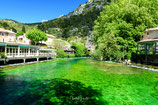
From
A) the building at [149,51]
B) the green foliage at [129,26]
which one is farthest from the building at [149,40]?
the green foliage at [129,26]

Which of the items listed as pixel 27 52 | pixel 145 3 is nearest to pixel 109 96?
pixel 27 52

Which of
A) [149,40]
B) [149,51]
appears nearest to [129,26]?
[149,40]

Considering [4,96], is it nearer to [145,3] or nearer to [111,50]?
[111,50]

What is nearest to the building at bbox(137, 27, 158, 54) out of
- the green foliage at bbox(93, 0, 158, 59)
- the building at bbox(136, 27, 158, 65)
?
the building at bbox(136, 27, 158, 65)

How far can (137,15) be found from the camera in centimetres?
3297

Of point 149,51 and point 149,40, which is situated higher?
point 149,40

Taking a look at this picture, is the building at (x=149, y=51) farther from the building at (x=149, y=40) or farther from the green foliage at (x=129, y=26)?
the green foliage at (x=129, y=26)

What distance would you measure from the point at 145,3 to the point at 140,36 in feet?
39.8

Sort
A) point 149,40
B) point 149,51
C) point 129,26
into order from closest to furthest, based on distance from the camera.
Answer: point 149,40 → point 149,51 → point 129,26

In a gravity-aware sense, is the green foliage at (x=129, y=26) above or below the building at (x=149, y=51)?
above

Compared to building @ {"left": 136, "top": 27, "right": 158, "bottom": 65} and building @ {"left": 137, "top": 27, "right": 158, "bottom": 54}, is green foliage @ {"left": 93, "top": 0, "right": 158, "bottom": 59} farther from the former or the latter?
building @ {"left": 136, "top": 27, "right": 158, "bottom": 65}

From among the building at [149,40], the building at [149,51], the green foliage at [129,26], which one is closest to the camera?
the building at [149,51]

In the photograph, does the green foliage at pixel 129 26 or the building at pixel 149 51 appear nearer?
the building at pixel 149 51

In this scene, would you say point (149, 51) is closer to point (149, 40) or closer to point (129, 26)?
point (149, 40)
